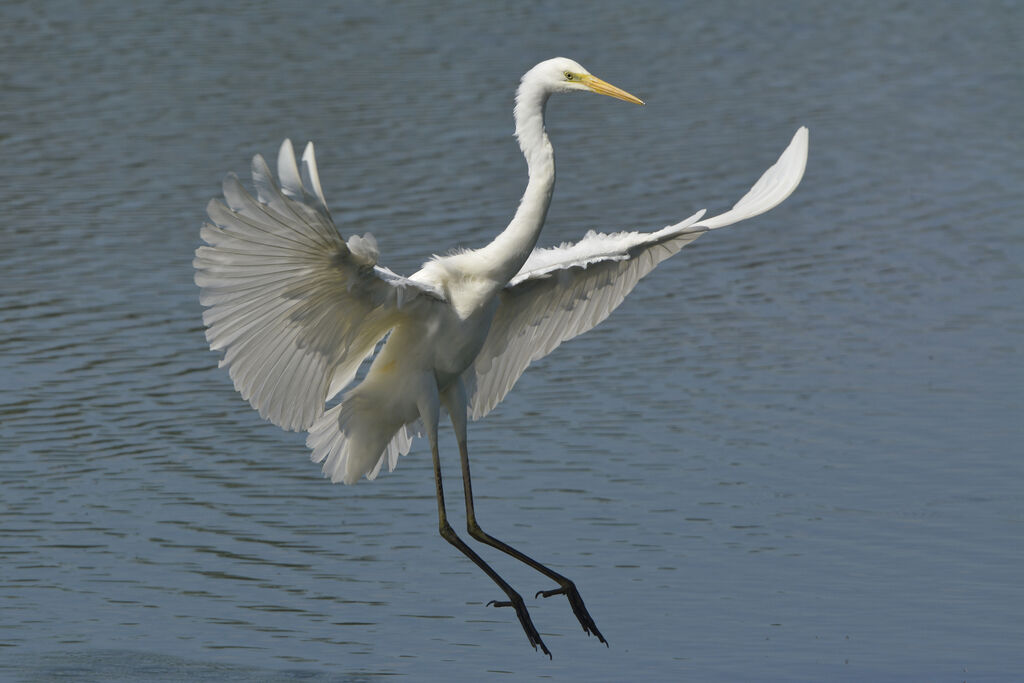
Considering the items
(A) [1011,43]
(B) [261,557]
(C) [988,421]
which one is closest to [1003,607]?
(C) [988,421]

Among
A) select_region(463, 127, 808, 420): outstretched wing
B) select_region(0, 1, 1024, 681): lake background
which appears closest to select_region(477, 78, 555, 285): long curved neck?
select_region(463, 127, 808, 420): outstretched wing

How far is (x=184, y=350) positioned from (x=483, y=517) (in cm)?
420

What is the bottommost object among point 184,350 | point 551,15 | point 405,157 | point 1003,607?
point 1003,607

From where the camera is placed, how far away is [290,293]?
7.59m

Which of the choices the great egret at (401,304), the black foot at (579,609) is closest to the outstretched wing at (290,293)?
the great egret at (401,304)

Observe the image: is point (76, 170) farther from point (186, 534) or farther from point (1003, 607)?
point (1003, 607)

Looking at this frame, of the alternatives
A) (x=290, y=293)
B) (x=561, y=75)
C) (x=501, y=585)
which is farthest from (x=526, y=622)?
(x=561, y=75)

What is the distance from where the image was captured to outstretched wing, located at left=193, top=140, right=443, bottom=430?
22.2 feet

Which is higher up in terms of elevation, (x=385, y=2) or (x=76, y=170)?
(x=385, y=2)

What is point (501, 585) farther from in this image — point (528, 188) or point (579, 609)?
point (528, 188)

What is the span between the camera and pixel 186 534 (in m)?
10.5

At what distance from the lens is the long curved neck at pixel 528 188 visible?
8.03m

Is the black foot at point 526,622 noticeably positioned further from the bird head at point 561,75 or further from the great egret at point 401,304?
the bird head at point 561,75

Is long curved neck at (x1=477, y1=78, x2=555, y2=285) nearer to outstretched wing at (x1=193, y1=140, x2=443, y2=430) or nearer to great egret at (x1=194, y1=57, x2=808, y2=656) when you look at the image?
great egret at (x1=194, y1=57, x2=808, y2=656)
